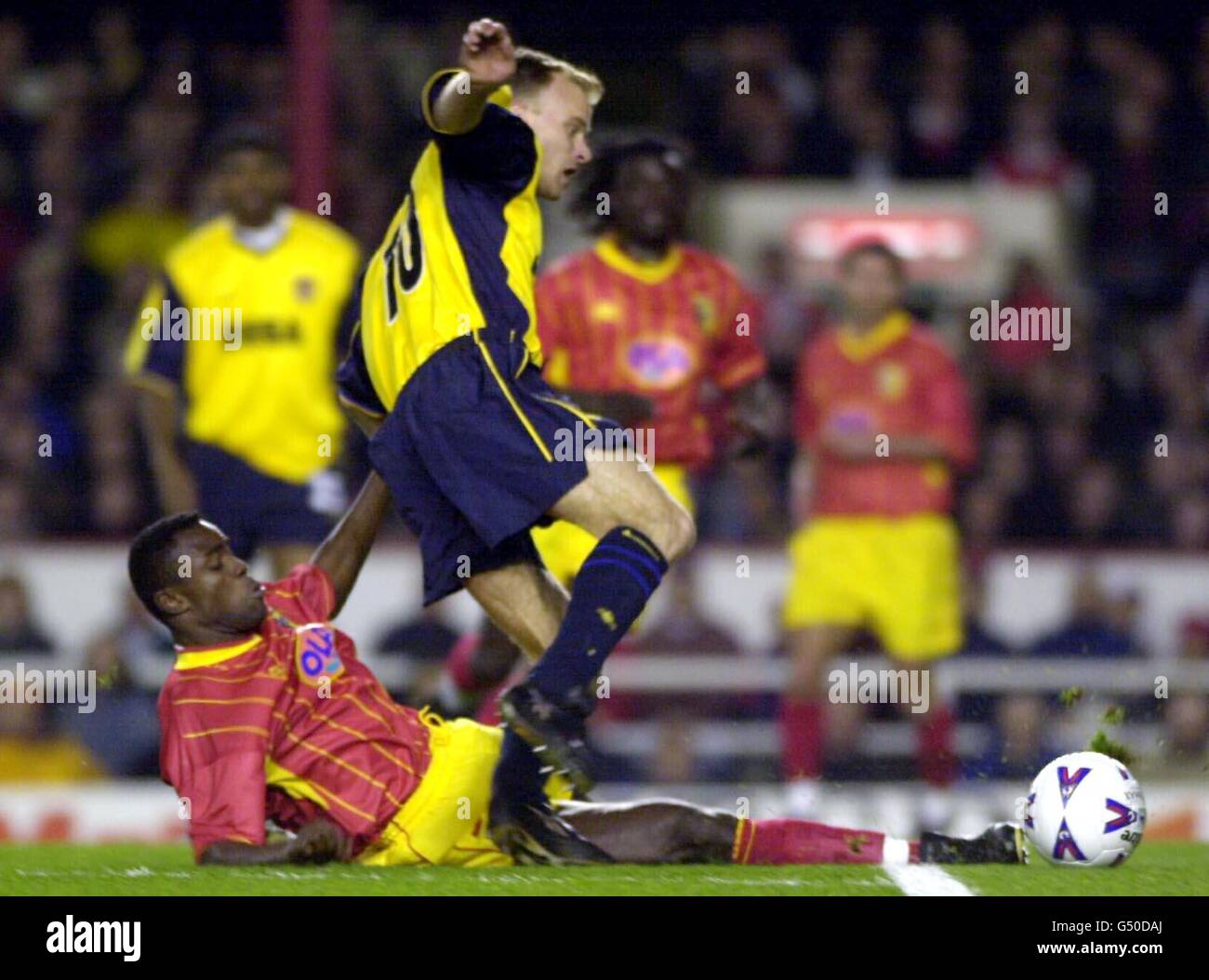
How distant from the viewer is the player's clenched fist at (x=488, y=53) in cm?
448

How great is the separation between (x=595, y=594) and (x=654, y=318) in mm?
2562

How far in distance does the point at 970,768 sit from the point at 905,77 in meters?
4.53

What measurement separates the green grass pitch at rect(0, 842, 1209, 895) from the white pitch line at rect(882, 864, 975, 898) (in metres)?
0.03

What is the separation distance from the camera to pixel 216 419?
745cm

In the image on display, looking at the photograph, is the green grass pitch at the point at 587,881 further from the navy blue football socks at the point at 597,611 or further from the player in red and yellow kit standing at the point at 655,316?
the player in red and yellow kit standing at the point at 655,316

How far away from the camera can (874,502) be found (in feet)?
26.6

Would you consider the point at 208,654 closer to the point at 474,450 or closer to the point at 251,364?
the point at 474,450

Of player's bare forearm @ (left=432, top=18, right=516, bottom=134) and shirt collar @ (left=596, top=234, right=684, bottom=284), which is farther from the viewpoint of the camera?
shirt collar @ (left=596, top=234, right=684, bottom=284)

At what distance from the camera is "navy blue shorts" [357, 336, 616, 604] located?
4.79 meters

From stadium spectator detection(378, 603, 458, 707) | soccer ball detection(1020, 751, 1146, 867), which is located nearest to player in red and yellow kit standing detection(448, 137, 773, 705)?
stadium spectator detection(378, 603, 458, 707)

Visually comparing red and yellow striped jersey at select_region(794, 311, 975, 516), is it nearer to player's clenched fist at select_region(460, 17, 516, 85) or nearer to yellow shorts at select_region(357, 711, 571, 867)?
yellow shorts at select_region(357, 711, 571, 867)

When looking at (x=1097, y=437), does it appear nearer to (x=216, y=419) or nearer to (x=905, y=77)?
(x=905, y=77)

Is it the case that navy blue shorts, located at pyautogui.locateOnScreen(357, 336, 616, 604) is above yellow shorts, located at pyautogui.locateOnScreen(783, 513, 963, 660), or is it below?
above
